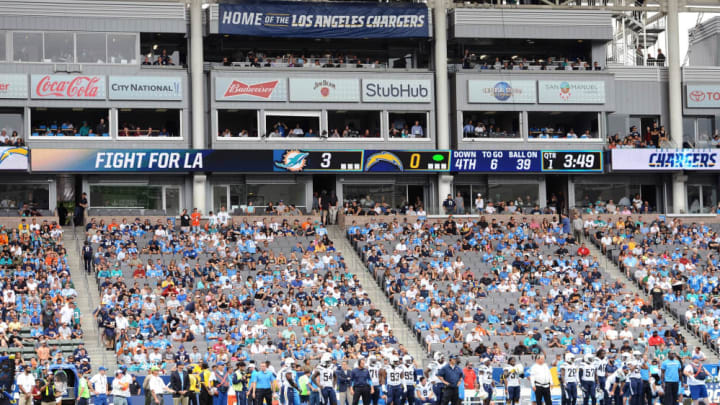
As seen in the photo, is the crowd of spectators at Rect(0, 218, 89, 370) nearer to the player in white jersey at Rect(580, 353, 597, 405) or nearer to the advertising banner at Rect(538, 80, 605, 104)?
the player in white jersey at Rect(580, 353, 597, 405)

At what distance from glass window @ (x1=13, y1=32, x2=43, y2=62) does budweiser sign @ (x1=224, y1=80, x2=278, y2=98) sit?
7.87 meters

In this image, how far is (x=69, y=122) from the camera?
2062 inches

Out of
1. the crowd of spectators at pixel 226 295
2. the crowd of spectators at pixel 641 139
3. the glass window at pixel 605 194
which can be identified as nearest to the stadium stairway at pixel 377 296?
the crowd of spectators at pixel 226 295

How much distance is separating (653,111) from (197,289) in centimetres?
2565

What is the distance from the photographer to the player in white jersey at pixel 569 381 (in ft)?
104

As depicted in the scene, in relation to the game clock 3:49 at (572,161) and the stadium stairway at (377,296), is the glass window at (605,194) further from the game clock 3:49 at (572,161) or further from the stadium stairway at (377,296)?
the stadium stairway at (377,296)

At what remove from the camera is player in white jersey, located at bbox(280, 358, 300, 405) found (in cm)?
3105

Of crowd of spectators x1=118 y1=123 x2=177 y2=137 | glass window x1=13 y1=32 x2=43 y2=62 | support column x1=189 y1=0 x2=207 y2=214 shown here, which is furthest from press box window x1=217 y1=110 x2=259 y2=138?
glass window x1=13 y1=32 x2=43 y2=62

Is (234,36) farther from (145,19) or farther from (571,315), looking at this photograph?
(571,315)

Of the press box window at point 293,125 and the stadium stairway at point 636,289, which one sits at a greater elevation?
the press box window at point 293,125

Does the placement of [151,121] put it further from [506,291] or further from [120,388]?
[120,388]

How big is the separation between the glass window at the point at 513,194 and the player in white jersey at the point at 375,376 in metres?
24.0

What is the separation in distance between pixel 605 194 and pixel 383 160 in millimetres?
10815

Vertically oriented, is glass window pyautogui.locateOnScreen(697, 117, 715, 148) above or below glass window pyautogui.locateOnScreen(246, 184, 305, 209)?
above
